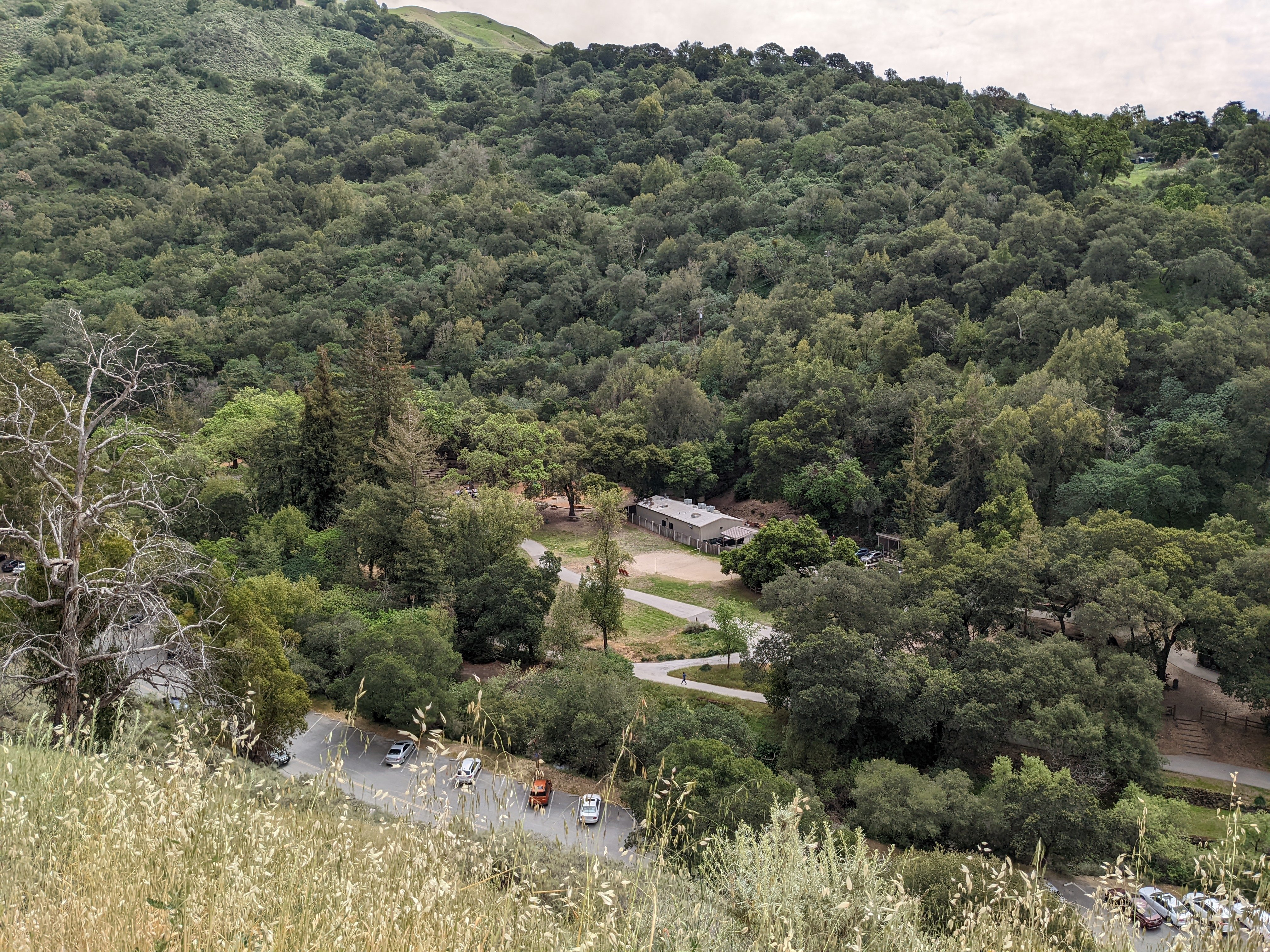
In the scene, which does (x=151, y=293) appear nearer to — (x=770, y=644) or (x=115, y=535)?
(x=115, y=535)

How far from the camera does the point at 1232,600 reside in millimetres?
21703

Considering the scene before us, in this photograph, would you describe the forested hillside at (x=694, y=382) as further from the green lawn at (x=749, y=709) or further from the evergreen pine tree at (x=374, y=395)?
the green lawn at (x=749, y=709)

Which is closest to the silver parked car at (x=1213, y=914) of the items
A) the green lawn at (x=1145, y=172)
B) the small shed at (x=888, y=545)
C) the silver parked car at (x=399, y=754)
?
the silver parked car at (x=399, y=754)

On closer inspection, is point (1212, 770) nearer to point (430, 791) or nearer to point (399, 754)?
point (399, 754)

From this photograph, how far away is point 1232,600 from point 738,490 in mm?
24579

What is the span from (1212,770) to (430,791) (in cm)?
2417

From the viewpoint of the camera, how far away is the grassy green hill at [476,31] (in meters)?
128

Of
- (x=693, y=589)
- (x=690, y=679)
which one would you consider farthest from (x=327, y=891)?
(x=693, y=589)

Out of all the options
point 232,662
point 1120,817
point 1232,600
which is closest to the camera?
point 232,662

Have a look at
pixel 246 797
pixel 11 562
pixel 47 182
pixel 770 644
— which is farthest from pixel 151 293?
pixel 246 797

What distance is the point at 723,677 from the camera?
85.7 ft

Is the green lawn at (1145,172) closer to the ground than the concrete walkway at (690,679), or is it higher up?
higher up

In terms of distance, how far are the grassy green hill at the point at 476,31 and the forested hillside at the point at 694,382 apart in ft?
139

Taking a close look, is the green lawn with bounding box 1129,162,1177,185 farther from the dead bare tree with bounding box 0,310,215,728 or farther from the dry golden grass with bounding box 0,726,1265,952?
the dry golden grass with bounding box 0,726,1265,952
